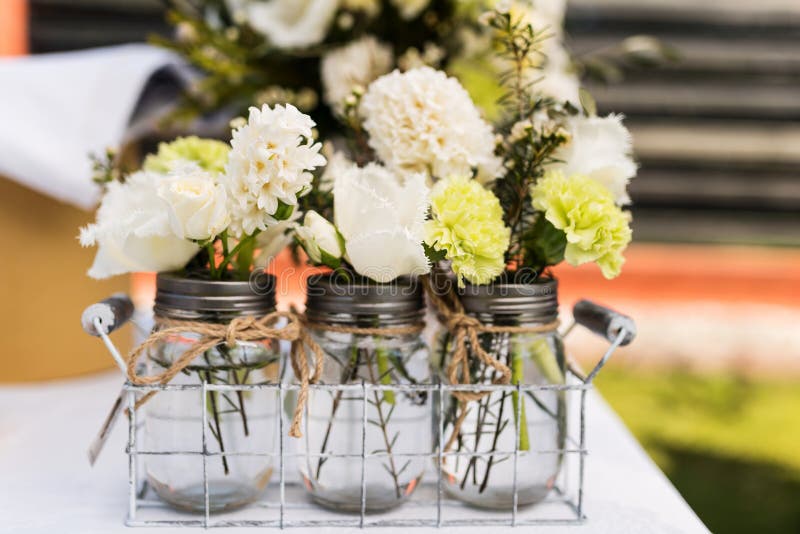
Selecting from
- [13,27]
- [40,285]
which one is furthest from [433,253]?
[13,27]

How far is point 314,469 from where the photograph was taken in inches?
22.1

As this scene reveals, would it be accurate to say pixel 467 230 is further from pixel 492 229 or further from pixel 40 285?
pixel 40 285

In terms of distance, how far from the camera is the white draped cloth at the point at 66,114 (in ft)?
2.75

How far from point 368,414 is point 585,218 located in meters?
0.21

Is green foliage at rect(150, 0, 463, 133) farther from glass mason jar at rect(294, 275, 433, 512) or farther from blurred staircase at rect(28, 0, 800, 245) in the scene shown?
blurred staircase at rect(28, 0, 800, 245)

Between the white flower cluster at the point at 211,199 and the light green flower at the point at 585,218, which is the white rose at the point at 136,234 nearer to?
the white flower cluster at the point at 211,199

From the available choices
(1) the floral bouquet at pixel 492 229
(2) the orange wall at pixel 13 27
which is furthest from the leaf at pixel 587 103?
(2) the orange wall at pixel 13 27

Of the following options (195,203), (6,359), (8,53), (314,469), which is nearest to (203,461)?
(314,469)

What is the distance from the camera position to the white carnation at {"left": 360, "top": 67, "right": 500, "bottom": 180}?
565 millimetres

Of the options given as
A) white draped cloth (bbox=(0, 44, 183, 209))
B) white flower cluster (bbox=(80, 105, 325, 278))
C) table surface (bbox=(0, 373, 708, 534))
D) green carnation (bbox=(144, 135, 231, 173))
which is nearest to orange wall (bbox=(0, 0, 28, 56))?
white draped cloth (bbox=(0, 44, 183, 209))

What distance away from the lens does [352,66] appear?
92 centimetres

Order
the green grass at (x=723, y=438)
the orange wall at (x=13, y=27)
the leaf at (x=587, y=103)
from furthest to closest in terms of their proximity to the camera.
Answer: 1. the orange wall at (x=13, y=27)
2. the green grass at (x=723, y=438)
3. the leaf at (x=587, y=103)

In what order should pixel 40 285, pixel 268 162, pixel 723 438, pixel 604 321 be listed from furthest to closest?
pixel 723 438 → pixel 40 285 → pixel 604 321 → pixel 268 162

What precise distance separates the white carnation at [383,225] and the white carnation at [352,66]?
0.42 m
